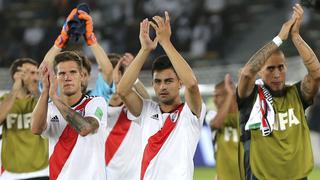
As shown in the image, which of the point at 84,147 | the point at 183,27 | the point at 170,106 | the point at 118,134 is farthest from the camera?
the point at 183,27

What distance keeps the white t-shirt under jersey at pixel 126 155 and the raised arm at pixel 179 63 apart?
2578mm

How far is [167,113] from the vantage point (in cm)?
877

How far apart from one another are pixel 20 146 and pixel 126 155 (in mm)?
1374

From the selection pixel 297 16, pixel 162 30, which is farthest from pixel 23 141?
pixel 297 16

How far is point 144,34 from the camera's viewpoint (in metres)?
8.59

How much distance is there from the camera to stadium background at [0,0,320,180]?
24.5 metres

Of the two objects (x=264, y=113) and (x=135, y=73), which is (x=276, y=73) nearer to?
(x=264, y=113)

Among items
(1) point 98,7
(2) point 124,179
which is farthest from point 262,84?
(1) point 98,7

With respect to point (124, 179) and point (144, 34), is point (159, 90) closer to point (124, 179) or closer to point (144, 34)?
point (144, 34)

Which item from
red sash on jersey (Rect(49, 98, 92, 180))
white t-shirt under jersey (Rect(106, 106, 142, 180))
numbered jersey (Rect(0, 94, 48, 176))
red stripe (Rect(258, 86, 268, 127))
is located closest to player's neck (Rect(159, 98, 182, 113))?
red sash on jersey (Rect(49, 98, 92, 180))

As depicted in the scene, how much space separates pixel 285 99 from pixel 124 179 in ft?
7.83

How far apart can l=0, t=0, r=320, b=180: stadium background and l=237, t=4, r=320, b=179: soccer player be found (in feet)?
44.2

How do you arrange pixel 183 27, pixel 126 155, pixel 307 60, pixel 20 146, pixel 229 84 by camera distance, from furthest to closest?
pixel 183 27, pixel 229 84, pixel 20 146, pixel 126 155, pixel 307 60

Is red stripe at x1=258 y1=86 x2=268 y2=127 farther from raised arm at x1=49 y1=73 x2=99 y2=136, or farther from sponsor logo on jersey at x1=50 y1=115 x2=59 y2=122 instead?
sponsor logo on jersey at x1=50 y1=115 x2=59 y2=122
